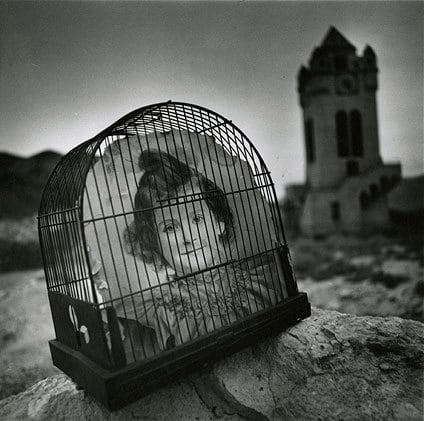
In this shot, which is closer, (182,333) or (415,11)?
(182,333)

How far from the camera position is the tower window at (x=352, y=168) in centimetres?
1327

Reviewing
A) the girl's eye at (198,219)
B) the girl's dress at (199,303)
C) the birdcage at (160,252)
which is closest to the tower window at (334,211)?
the birdcage at (160,252)

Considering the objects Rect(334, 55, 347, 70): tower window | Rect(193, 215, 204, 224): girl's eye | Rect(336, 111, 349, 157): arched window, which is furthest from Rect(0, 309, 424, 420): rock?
Rect(334, 55, 347, 70): tower window

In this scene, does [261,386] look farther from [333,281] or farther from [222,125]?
[333,281]

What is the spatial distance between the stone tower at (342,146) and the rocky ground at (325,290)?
855 millimetres

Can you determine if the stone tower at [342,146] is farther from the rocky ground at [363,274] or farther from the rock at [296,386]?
the rock at [296,386]

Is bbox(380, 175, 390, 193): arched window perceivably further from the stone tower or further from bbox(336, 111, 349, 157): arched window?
bbox(336, 111, 349, 157): arched window

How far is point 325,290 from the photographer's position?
11.6 m

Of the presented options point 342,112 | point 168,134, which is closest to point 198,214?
point 168,134

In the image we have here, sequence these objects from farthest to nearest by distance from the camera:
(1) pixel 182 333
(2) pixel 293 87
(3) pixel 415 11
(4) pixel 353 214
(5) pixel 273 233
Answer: (4) pixel 353 214 < (2) pixel 293 87 < (3) pixel 415 11 < (5) pixel 273 233 < (1) pixel 182 333

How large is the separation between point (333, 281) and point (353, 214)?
293 centimetres

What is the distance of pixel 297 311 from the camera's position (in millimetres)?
3486

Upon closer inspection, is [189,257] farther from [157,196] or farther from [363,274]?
[363,274]

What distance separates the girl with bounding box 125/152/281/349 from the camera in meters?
2.99
